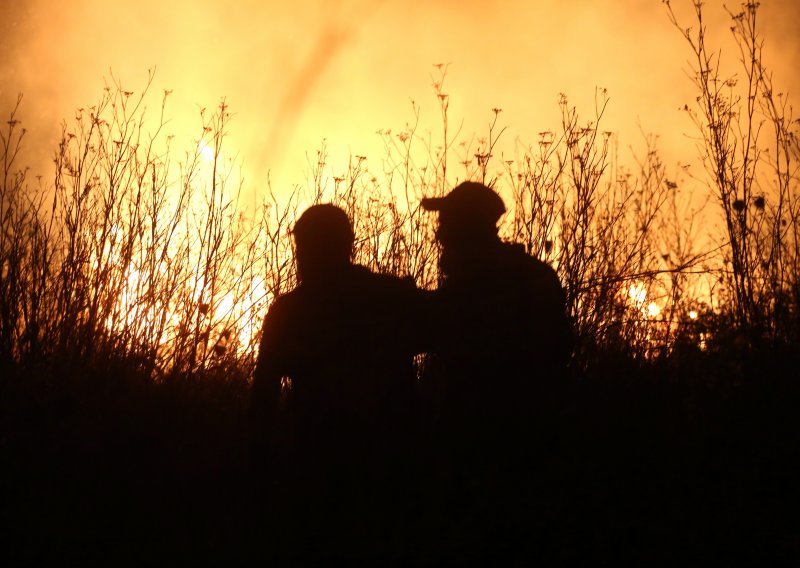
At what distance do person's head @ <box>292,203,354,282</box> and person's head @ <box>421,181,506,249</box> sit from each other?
42 cm

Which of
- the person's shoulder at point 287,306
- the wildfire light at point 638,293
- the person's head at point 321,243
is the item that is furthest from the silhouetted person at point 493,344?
the wildfire light at point 638,293

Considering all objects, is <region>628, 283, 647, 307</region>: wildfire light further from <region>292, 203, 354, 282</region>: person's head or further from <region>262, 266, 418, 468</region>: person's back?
<region>292, 203, 354, 282</region>: person's head

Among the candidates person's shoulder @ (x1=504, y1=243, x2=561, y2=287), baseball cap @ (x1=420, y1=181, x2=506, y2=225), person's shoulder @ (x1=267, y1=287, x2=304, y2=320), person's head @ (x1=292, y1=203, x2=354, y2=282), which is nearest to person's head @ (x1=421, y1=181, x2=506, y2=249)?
baseball cap @ (x1=420, y1=181, x2=506, y2=225)

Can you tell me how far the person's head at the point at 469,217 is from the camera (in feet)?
9.66

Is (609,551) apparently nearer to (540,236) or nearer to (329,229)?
(329,229)

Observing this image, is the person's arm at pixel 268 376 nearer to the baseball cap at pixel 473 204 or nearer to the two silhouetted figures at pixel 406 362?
the two silhouetted figures at pixel 406 362

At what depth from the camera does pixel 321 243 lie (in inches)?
113

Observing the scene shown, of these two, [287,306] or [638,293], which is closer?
[287,306]

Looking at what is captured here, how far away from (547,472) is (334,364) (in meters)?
0.89

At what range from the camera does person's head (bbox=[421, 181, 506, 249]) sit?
9.66 feet

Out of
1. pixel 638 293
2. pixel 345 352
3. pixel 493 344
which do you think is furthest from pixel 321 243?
pixel 638 293

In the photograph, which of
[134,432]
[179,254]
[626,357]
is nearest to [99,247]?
[179,254]

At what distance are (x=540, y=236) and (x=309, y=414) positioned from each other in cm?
203

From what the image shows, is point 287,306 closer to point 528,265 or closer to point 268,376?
point 268,376
